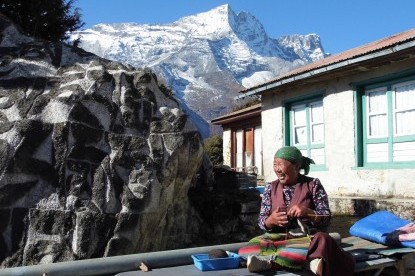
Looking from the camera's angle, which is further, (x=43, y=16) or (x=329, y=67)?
(x=329, y=67)

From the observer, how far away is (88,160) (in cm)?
579

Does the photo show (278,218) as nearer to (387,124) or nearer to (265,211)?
(265,211)

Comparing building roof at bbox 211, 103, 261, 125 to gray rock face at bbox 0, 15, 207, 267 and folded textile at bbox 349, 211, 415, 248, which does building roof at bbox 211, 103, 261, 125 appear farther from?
folded textile at bbox 349, 211, 415, 248

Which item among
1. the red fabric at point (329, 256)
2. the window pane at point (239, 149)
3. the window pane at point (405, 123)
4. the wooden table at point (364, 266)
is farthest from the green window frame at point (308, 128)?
the red fabric at point (329, 256)

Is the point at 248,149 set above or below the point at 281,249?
above

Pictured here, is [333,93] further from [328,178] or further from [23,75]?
[23,75]

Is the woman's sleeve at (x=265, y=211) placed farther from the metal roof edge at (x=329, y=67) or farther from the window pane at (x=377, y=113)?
the window pane at (x=377, y=113)

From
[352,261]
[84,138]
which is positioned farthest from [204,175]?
[352,261]

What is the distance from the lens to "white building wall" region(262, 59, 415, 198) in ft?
35.8

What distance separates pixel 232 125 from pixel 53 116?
16364 millimetres

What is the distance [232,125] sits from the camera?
22.0 metres

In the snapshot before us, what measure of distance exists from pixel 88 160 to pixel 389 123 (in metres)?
7.62

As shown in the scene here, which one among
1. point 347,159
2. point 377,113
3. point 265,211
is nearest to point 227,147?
point 347,159

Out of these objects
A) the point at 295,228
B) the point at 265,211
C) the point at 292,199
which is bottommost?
the point at 295,228
